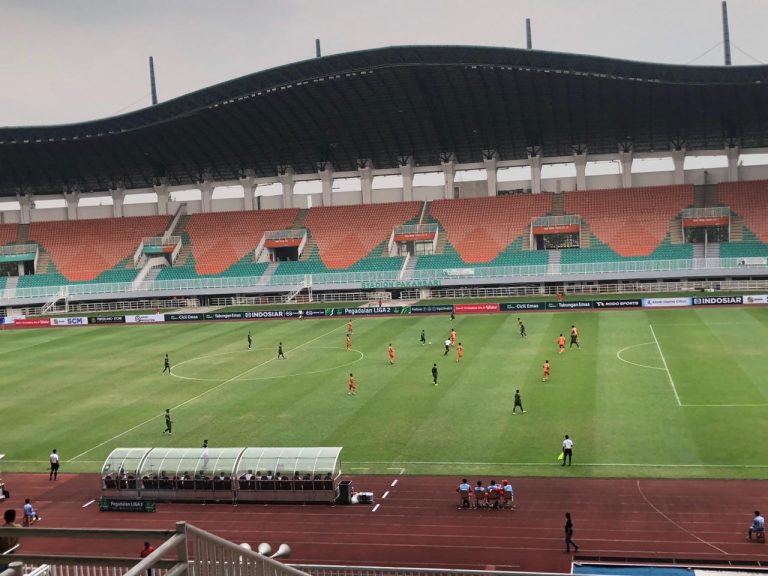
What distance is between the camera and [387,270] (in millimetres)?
82188

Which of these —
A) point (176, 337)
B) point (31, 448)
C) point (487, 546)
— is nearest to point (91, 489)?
point (31, 448)

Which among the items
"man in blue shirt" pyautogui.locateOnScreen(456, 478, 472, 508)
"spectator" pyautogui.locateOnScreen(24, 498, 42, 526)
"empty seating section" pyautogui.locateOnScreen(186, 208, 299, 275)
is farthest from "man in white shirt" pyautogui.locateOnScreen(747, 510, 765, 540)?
"empty seating section" pyautogui.locateOnScreen(186, 208, 299, 275)

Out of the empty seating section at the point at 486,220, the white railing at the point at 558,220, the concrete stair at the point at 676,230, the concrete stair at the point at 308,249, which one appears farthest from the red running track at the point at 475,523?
the concrete stair at the point at 308,249

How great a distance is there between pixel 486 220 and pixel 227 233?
32.1 metres

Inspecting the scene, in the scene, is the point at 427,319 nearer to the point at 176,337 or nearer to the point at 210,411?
the point at 176,337

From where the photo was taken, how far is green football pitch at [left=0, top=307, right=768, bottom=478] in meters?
27.2

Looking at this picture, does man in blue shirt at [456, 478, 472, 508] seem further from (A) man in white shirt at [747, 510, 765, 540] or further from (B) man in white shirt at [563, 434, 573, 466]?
(A) man in white shirt at [747, 510, 765, 540]

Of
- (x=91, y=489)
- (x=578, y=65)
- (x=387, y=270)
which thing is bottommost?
(x=91, y=489)

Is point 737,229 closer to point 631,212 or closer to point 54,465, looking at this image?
point 631,212

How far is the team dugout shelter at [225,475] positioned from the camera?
80.2 ft

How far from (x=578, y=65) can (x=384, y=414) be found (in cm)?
4953

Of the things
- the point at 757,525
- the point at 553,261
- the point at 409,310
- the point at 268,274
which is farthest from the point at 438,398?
the point at 268,274

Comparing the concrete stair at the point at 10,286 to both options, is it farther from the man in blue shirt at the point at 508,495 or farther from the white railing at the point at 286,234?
the man in blue shirt at the point at 508,495

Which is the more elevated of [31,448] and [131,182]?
[131,182]
